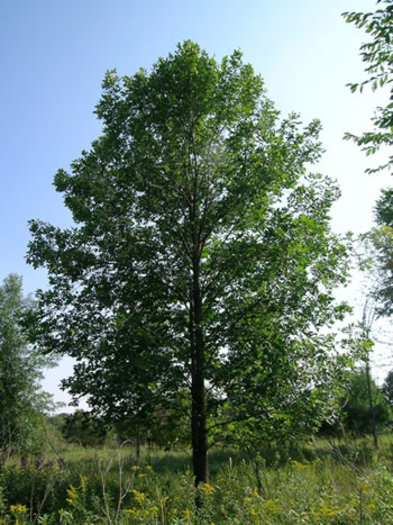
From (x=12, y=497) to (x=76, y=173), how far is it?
804cm

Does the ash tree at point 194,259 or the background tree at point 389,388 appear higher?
the ash tree at point 194,259

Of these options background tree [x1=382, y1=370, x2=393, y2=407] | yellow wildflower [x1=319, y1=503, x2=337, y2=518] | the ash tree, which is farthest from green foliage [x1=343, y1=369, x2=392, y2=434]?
yellow wildflower [x1=319, y1=503, x2=337, y2=518]

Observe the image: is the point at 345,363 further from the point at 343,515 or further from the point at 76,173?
the point at 76,173

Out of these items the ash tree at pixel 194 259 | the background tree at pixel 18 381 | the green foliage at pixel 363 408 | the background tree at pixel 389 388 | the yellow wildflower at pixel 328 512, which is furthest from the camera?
the background tree at pixel 389 388

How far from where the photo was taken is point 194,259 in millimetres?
9492

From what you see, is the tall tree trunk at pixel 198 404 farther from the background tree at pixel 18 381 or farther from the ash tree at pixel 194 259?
the background tree at pixel 18 381

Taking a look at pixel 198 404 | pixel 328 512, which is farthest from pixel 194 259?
pixel 328 512

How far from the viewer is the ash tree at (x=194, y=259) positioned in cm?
782

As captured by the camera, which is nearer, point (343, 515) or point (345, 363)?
point (343, 515)

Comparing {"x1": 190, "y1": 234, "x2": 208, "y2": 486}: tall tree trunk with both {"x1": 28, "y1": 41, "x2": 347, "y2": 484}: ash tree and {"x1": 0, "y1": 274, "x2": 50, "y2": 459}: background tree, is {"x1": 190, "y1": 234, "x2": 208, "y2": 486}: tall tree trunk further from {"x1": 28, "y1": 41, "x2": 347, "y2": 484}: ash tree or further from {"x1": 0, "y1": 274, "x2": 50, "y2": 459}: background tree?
{"x1": 0, "y1": 274, "x2": 50, "y2": 459}: background tree

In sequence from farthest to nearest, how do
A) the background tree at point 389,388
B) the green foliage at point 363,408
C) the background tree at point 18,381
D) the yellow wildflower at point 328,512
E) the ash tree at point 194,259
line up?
the background tree at point 389,388 → the background tree at point 18,381 → the green foliage at point 363,408 → the ash tree at point 194,259 → the yellow wildflower at point 328,512

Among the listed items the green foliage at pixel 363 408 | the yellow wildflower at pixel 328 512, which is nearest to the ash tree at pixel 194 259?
the yellow wildflower at pixel 328 512

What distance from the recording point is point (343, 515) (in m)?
4.03

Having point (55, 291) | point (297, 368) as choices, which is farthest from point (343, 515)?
point (55, 291)
